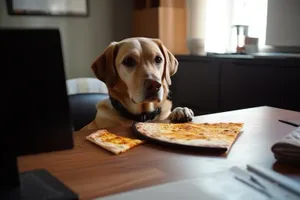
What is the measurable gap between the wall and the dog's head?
141 cm

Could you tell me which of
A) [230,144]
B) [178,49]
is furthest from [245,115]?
[178,49]

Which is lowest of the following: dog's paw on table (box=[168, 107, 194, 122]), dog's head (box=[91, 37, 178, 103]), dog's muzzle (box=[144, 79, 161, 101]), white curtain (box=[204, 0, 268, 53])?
dog's paw on table (box=[168, 107, 194, 122])

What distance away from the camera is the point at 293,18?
221 cm

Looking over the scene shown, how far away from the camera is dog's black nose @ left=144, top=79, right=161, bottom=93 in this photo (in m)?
1.39

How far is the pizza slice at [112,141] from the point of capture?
837mm

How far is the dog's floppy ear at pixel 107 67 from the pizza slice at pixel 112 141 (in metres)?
0.52

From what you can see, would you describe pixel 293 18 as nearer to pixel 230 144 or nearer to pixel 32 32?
pixel 230 144

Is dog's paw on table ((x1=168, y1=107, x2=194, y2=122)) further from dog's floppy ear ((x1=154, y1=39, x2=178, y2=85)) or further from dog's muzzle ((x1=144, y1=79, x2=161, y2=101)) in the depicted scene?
dog's floppy ear ((x1=154, y1=39, x2=178, y2=85))

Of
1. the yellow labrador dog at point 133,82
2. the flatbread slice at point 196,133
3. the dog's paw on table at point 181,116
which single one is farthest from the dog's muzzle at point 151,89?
the flatbread slice at point 196,133

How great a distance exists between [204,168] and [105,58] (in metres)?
0.94

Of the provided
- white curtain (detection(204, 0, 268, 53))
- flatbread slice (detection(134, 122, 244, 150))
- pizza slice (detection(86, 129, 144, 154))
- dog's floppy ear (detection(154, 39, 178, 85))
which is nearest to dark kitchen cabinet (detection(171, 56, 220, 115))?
white curtain (detection(204, 0, 268, 53))

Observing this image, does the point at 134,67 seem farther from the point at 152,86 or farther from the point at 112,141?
the point at 112,141

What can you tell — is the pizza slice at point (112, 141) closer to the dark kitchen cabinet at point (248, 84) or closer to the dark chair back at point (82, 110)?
the dark chair back at point (82, 110)

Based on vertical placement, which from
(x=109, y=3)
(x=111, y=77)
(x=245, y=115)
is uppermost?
(x=109, y=3)
